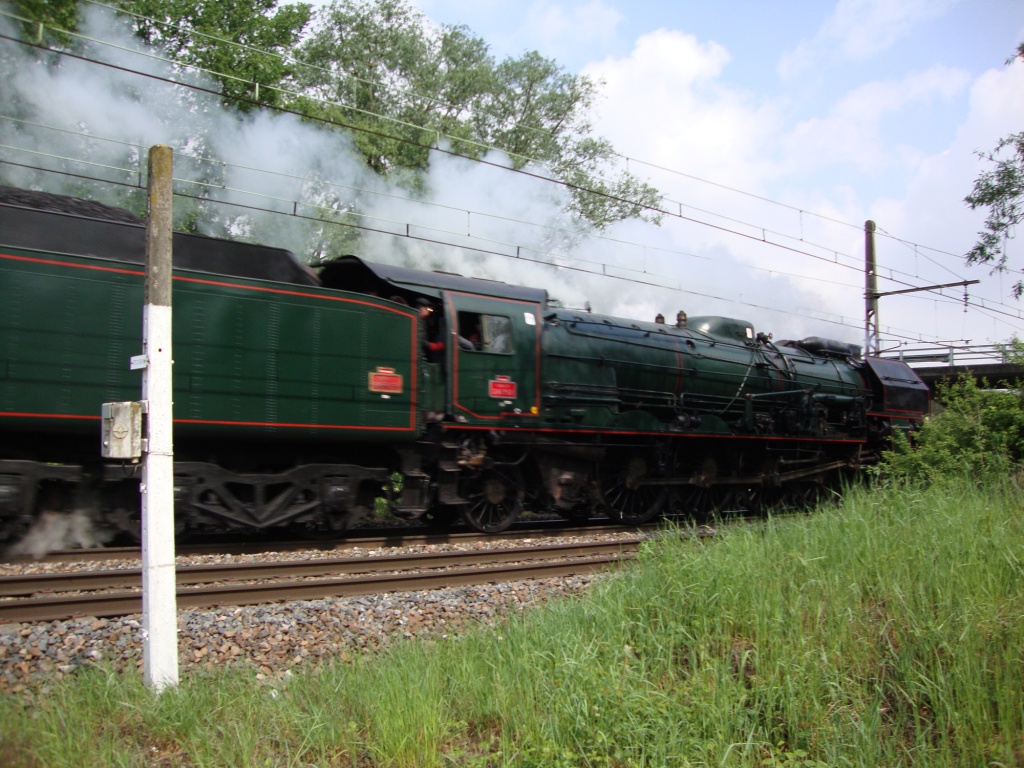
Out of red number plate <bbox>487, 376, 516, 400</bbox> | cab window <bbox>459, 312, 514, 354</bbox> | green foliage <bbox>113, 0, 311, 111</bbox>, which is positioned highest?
green foliage <bbox>113, 0, 311, 111</bbox>

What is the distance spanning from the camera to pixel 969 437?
33.2ft

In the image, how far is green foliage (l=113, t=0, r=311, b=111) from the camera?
15.8 metres

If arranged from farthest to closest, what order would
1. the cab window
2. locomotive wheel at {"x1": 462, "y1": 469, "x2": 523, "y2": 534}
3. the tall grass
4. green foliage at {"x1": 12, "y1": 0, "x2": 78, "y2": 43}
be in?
locomotive wheel at {"x1": 462, "y1": 469, "x2": 523, "y2": 534}, the cab window, the tall grass, green foliage at {"x1": 12, "y1": 0, "x2": 78, "y2": 43}

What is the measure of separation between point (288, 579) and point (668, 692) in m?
4.11

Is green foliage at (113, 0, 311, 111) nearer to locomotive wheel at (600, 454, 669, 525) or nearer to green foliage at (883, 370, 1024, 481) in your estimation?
locomotive wheel at (600, 454, 669, 525)

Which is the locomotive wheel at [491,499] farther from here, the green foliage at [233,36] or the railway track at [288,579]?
the green foliage at [233,36]

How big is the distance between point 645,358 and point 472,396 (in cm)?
360

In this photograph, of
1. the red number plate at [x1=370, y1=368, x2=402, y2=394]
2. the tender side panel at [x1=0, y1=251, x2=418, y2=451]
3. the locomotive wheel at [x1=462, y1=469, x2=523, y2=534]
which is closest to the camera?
the tender side panel at [x1=0, y1=251, x2=418, y2=451]

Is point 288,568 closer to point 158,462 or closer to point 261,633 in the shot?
point 261,633

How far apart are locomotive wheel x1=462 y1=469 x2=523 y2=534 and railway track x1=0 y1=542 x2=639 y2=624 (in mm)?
1591

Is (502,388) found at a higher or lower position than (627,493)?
higher

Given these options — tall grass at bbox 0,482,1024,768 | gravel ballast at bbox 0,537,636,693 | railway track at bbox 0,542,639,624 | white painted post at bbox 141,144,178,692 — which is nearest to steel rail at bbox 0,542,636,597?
railway track at bbox 0,542,639,624

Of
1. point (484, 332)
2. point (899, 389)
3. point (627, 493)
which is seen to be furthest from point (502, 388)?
point (899, 389)

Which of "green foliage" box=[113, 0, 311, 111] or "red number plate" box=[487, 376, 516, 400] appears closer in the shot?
"red number plate" box=[487, 376, 516, 400]
